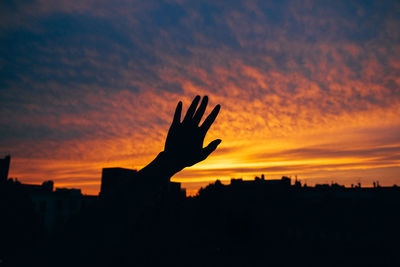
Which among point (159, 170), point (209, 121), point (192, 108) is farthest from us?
point (209, 121)

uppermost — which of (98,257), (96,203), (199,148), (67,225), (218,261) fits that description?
(199,148)

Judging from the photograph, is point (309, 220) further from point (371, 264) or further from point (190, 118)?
point (190, 118)

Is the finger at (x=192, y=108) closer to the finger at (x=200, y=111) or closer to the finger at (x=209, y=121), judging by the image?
the finger at (x=200, y=111)

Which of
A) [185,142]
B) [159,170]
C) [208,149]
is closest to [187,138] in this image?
[185,142]

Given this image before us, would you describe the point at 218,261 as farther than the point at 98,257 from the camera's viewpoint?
Yes

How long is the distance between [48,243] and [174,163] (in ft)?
3.48

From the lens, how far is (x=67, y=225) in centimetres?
174

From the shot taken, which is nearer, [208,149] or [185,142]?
[185,142]

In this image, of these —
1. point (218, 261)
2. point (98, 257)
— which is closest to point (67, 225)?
point (98, 257)

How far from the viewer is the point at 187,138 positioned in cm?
244

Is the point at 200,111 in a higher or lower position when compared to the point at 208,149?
higher

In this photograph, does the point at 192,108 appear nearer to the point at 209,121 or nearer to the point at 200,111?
the point at 200,111

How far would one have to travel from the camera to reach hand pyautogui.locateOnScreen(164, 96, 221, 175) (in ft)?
7.84

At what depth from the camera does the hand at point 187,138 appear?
239cm
